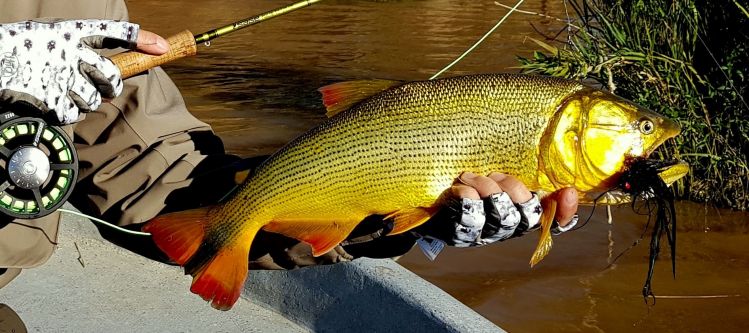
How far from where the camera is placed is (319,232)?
2.39 meters

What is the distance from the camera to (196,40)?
2.92 m

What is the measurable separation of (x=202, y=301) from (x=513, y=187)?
234cm

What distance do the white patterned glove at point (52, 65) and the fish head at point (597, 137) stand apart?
1.05 metres

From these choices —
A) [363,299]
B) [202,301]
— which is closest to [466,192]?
[363,299]

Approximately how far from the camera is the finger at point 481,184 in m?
2.26

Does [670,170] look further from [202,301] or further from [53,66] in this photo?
[202,301]

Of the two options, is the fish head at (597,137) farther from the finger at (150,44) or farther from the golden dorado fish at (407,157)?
the finger at (150,44)

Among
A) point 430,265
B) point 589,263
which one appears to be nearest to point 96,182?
point 430,265

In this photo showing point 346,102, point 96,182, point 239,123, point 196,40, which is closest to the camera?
point 346,102

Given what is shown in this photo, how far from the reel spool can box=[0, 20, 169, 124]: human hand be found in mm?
146

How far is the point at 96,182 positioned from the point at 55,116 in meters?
0.31

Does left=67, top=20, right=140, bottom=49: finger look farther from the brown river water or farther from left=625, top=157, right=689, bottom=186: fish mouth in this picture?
the brown river water

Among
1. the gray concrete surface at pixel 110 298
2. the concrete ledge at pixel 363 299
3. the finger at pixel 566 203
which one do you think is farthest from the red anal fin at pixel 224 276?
the gray concrete surface at pixel 110 298

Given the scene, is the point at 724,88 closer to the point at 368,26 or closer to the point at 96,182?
the point at 96,182
